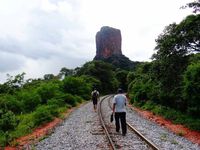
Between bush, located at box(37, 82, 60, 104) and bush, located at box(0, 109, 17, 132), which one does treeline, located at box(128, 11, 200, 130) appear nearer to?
bush, located at box(0, 109, 17, 132)

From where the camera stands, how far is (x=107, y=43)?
520ft

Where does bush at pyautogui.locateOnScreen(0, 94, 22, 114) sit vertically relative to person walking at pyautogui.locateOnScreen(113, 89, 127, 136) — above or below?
above

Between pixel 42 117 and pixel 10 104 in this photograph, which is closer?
pixel 42 117

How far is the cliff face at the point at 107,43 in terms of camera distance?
15705 centimetres

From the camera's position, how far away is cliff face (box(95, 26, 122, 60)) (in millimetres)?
157050

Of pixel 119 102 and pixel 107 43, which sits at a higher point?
pixel 107 43

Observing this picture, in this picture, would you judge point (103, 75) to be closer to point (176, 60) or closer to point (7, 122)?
point (176, 60)

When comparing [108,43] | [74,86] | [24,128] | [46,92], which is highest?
[108,43]

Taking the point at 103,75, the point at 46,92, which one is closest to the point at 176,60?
the point at 46,92

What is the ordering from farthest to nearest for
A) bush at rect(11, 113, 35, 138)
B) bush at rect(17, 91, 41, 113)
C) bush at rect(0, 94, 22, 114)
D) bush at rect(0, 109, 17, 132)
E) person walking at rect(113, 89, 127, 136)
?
bush at rect(17, 91, 41, 113) < bush at rect(0, 94, 22, 114) < bush at rect(0, 109, 17, 132) < bush at rect(11, 113, 35, 138) < person walking at rect(113, 89, 127, 136)

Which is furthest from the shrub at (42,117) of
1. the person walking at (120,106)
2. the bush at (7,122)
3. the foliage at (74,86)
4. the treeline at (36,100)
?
the foliage at (74,86)

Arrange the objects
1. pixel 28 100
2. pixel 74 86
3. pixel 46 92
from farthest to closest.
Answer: pixel 74 86
pixel 46 92
pixel 28 100

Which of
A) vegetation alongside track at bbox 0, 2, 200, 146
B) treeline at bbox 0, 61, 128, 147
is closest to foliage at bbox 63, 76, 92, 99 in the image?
treeline at bbox 0, 61, 128, 147

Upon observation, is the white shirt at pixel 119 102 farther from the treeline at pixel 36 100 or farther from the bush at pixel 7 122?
the bush at pixel 7 122
